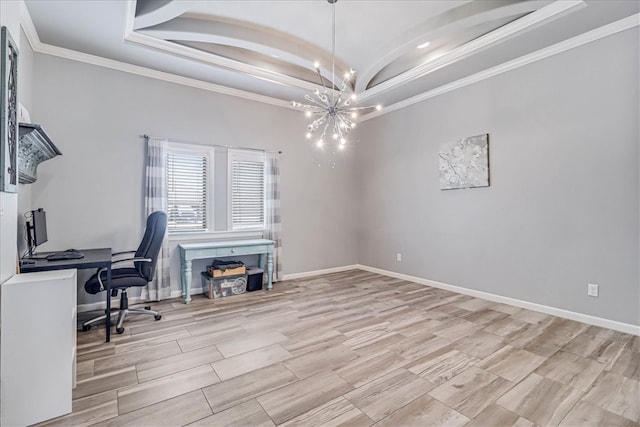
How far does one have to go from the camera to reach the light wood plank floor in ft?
6.04

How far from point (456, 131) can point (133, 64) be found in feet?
14.6

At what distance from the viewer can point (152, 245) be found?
3.24m

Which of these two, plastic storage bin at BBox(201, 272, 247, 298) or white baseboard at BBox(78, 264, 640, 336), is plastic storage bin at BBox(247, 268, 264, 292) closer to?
plastic storage bin at BBox(201, 272, 247, 298)

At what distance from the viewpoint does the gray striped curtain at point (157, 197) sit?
3.95m

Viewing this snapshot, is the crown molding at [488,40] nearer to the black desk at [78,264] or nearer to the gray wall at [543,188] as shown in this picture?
the gray wall at [543,188]

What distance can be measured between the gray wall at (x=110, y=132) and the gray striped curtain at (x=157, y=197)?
0.14 metres

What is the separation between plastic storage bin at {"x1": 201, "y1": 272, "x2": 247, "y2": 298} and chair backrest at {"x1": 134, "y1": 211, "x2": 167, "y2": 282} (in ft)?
3.27

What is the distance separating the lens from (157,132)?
4082 millimetres

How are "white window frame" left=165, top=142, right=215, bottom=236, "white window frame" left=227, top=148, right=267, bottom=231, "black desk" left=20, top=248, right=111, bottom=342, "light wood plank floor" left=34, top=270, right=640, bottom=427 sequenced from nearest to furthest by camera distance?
"light wood plank floor" left=34, top=270, right=640, bottom=427
"black desk" left=20, top=248, right=111, bottom=342
"white window frame" left=165, top=142, right=215, bottom=236
"white window frame" left=227, top=148, right=267, bottom=231

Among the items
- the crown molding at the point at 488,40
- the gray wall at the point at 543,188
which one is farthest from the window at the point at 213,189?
the gray wall at the point at 543,188

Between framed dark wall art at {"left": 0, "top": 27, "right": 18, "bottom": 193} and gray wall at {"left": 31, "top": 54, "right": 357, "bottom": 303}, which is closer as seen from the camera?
framed dark wall art at {"left": 0, "top": 27, "right": 18, "bottom": 193}

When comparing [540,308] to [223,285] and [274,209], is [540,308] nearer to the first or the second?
[274,209]

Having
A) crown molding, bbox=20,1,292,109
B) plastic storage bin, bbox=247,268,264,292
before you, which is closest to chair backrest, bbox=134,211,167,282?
plastic storage bin, bbox=247,268,264,292

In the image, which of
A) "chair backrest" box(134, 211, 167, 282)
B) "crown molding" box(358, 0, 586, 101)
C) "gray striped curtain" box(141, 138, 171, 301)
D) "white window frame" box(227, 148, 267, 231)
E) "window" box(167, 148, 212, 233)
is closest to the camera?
"crown molding" box(358, 0, 586, 101)
